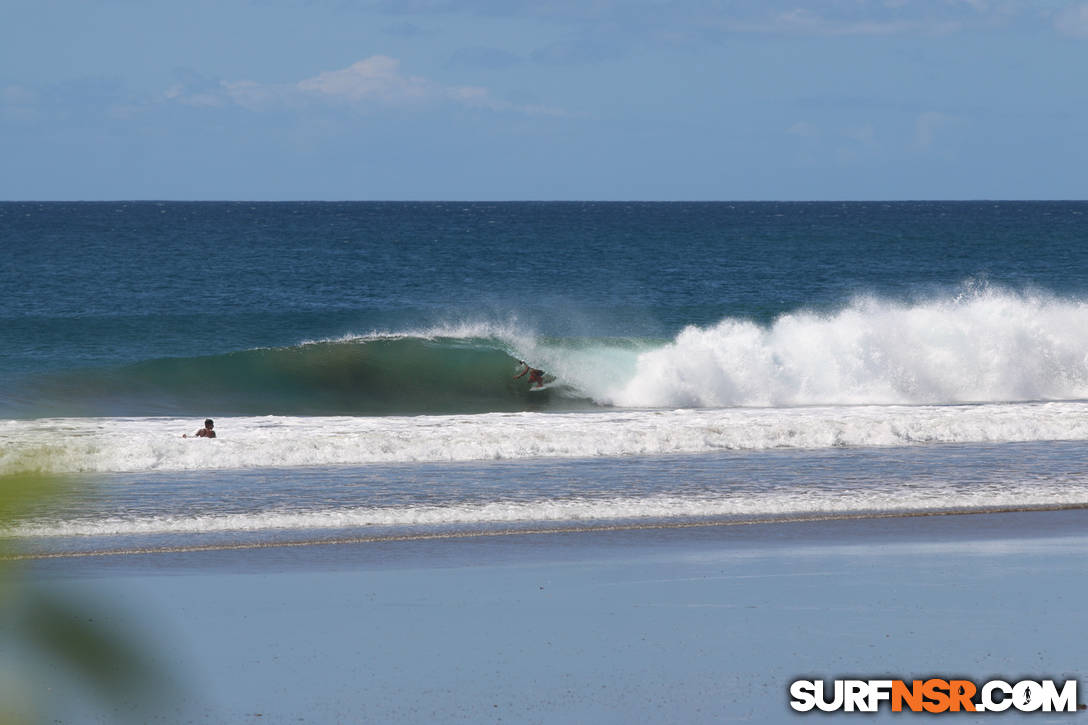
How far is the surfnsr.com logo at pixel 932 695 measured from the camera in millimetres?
6992

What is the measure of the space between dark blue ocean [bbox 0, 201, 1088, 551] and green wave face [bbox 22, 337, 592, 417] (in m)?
0.10

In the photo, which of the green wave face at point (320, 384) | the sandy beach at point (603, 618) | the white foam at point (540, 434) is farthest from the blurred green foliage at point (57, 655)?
the green wave face at point (320, 384)

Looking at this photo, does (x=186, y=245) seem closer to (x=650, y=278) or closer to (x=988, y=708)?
(x=650, y=278)

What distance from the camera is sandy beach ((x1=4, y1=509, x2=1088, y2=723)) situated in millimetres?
7270

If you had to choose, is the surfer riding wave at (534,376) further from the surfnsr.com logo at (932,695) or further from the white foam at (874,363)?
the surfnsr.com logo at (932,695)

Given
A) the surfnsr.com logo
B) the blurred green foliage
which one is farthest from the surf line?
the blurred green foliage

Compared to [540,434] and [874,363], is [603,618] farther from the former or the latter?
[874,363]

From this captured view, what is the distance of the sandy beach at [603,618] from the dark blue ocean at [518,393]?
116 centimetres

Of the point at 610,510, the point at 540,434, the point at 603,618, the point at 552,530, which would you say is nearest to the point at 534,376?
the point at 540,434

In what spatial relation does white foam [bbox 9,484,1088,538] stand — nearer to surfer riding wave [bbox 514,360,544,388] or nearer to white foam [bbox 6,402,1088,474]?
white foam [bbox 6,402,1088,474]

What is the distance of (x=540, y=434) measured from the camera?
57.4 feet

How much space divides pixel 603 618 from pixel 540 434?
8.62m

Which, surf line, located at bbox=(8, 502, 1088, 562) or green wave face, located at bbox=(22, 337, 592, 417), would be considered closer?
surf line, located at bbox=(8, 502, 1088, 562)

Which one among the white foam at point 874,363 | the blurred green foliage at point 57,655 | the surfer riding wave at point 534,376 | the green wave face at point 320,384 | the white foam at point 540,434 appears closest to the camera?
the blurred green foliage at point 57,655
